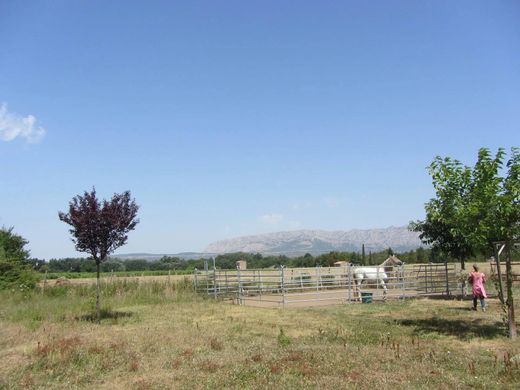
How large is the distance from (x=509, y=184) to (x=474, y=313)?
20.8 ft

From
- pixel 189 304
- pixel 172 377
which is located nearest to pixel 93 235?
pixel 189 304

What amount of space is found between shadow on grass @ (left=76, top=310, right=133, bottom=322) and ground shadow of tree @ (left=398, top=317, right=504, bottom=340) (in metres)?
9.49

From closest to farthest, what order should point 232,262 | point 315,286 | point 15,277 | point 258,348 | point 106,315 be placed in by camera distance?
point 258,348 → point 106,315 → point 15,277 → point 315,286 → point 232,262

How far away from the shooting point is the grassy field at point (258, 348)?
7.78m

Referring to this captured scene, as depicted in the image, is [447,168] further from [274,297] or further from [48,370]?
[274,297]

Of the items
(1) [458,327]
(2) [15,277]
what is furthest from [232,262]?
(1) [458,327]

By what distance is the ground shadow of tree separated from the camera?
12.2 m

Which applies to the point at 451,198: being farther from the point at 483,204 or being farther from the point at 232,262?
the point at 232,262

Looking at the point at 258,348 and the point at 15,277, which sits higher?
the point at 15,277

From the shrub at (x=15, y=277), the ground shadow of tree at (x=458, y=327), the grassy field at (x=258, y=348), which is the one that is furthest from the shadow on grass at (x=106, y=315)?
the ground shadow of tree at (x=458, y=327)

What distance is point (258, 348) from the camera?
1025cm

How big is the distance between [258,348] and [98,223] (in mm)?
8405

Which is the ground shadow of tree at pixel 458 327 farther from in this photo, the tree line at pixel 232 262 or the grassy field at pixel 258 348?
the tree line at pixel 232 262

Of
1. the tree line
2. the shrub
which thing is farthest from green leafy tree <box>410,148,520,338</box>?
the tree line
